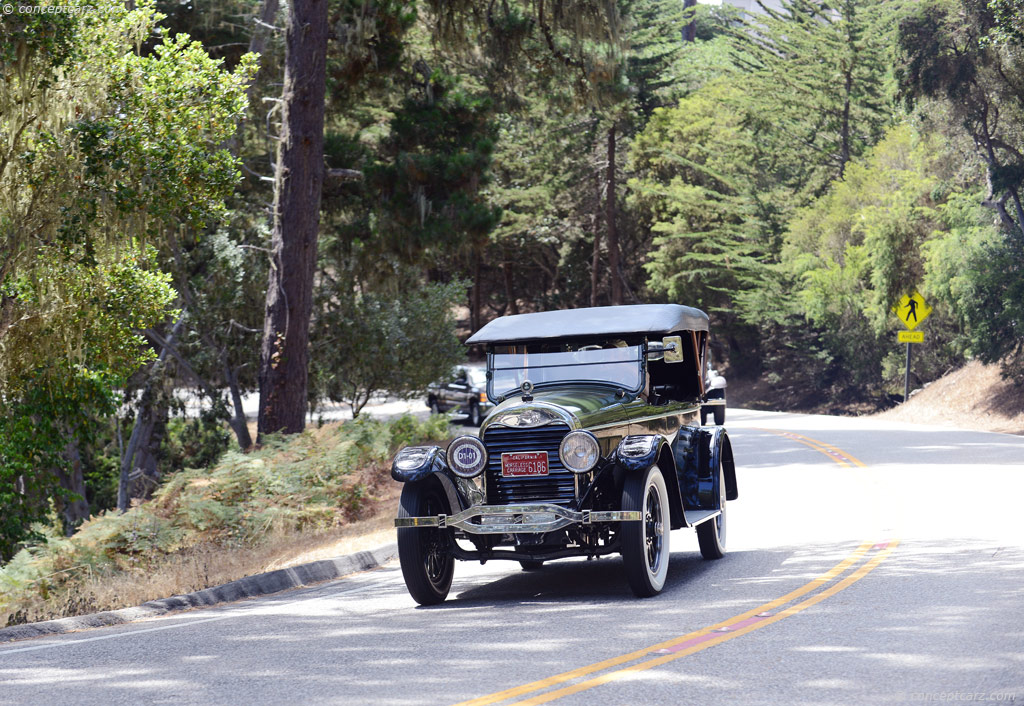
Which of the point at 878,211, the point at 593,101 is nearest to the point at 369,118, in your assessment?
the point at 593,101

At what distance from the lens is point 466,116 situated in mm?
25000

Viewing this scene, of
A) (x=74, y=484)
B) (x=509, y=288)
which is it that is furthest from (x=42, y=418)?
(x=509, y=288)

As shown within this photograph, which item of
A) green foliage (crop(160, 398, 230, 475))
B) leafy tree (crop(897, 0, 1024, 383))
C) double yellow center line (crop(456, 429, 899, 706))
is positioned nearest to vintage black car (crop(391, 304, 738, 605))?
double yellow center line (crop(456, 429, 899, 706))

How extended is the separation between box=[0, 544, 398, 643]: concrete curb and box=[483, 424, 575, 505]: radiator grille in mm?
2735

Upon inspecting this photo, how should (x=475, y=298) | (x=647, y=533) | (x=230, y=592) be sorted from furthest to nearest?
(x=475, y=298), (x=230, y=592), (x=647, y=533)

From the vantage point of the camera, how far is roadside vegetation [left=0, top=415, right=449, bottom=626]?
39.1 ft

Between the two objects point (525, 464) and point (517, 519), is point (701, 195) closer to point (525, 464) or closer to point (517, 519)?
point (525, 464)

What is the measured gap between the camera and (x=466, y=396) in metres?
35.5

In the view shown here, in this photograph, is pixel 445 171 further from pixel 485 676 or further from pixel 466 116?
pixel 485 676

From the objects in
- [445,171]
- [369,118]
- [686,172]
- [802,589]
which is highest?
[686,172]

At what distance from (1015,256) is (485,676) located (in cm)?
3320

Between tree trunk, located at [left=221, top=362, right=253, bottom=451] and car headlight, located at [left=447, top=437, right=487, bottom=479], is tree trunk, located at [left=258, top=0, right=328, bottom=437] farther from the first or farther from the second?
car headlight, located at [left=447, top=437, right=487, bottom=479]

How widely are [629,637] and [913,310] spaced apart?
34054 mm

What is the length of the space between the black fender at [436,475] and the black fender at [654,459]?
4.48 ft
